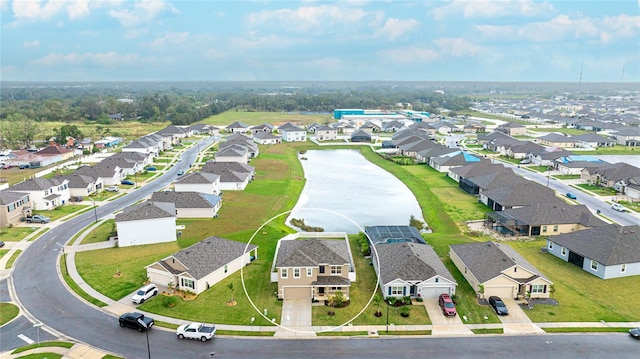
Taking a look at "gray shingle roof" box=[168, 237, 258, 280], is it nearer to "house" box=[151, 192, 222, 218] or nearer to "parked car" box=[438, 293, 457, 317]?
"house" box=[151, 192, 222, 218]

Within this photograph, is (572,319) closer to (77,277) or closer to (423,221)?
(423,221)

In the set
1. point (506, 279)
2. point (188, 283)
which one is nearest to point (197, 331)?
point (188, 283)

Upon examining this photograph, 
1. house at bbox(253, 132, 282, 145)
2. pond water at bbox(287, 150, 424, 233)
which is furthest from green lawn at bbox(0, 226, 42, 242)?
house at bbox(253, 132, 282, 145)

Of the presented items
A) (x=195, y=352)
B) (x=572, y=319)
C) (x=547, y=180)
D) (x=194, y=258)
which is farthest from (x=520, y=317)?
(x=547, y=180)

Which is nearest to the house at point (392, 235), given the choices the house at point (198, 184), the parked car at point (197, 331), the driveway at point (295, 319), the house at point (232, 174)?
the driveway at point (295, 319)

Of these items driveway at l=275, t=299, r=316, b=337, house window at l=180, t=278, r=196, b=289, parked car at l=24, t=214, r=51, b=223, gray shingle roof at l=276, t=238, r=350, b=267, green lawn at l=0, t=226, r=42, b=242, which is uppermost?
gray shingle roof at l=276, t=238, r=350, b=267

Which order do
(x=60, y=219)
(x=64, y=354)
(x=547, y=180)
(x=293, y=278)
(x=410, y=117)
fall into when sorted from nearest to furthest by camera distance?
(x=64, y=354), (x=293, y=278), (x=60, y=219), (x=547, y=180), (x=410, y=117)

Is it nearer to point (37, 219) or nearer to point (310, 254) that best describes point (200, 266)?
point (310, 254)
